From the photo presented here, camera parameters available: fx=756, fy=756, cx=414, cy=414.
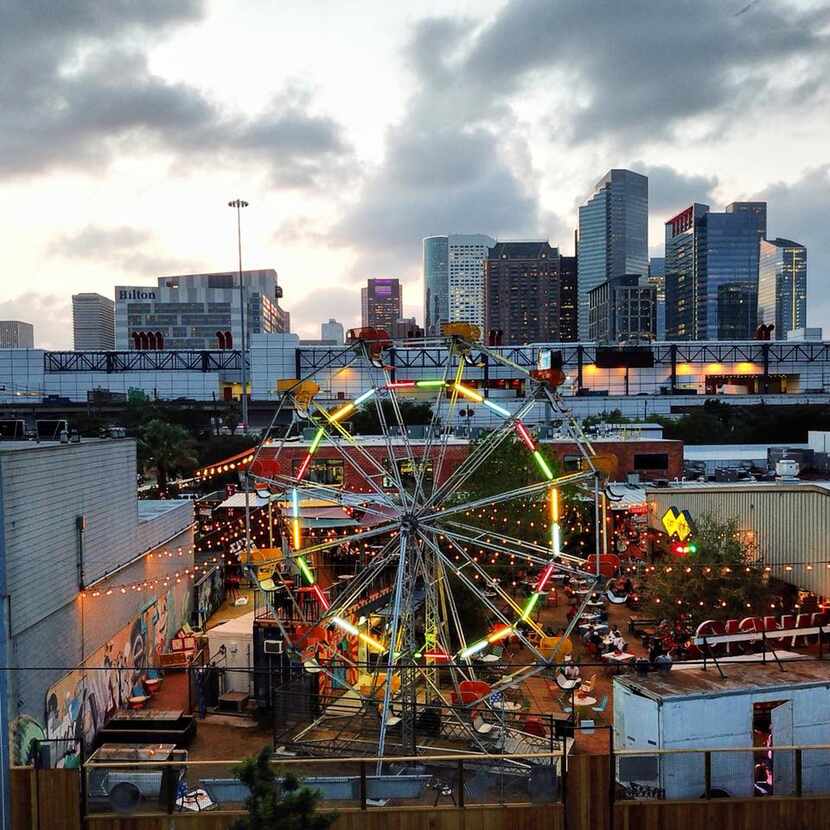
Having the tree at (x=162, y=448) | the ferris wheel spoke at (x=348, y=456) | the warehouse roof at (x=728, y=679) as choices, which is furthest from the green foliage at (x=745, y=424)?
the warehouse roof at (x=728, y=679)

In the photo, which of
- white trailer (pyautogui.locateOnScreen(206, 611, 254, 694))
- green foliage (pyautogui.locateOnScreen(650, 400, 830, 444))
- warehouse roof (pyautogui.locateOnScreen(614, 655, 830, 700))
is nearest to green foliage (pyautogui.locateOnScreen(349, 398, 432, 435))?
green foliage (pyautogui.locateOnScreen(650, 400, 830, 444))

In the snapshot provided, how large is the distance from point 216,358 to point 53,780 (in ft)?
264

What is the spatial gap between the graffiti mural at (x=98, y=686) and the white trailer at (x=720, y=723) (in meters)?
9.27

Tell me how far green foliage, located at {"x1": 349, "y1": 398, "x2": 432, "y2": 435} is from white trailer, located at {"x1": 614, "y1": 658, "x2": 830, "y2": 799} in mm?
44566

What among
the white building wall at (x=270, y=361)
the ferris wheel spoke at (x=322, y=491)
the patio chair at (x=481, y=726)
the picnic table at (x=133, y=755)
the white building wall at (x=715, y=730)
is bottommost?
the patio chair at (x=481, y=726)

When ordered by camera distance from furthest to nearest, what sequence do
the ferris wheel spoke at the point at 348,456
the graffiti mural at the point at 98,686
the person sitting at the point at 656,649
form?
the person sitting at the point at 656,649 → the ferris wheel spoke at the point at 348,456 → the graffiti mural at the point at 98,686

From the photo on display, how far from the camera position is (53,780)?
508 inches

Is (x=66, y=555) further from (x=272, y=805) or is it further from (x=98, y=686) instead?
(x=272, y=805)

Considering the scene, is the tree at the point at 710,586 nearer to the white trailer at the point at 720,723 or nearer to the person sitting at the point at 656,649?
the person sitting at the point at 656,649

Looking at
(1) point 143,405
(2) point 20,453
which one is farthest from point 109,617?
(1) point 143,405

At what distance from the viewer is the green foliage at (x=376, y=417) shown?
207 ft

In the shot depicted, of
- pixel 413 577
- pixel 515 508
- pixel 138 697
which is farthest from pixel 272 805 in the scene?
pixel 515 508

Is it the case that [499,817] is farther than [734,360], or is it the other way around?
[734,360]

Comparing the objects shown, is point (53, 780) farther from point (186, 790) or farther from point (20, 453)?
point (20, 453)
